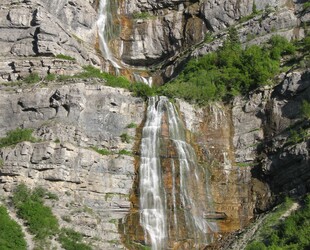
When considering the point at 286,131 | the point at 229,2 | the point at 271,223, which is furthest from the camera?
the point at 229,2

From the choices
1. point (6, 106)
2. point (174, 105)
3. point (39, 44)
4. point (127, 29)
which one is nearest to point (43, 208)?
point (6, 106)

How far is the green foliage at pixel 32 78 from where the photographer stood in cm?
3266

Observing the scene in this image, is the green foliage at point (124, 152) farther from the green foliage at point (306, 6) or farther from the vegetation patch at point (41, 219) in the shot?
the green foliage at point (306, 6)

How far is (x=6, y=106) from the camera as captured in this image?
31.1 metres

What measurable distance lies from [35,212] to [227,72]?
50.3 feet

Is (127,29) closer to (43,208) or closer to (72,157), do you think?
(72,157)

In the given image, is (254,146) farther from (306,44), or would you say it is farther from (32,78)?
(32,78)

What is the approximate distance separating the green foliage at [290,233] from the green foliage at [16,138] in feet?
39.9

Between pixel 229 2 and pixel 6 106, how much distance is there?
18.6 meters

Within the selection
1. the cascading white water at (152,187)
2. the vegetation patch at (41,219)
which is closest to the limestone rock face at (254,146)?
the cascading white water at (152,187)

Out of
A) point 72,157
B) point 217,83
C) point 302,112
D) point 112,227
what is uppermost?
point 217,83

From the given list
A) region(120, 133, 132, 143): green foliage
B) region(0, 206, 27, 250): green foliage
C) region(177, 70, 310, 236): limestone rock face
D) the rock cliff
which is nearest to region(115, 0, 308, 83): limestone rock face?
the rock cliff

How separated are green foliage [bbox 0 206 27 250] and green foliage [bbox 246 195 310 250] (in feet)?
30.7

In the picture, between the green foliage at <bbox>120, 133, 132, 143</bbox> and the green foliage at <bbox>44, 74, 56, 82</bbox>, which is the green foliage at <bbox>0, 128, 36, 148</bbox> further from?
the green foliage at <bbox>120, 133, 132, 143</bbox>
